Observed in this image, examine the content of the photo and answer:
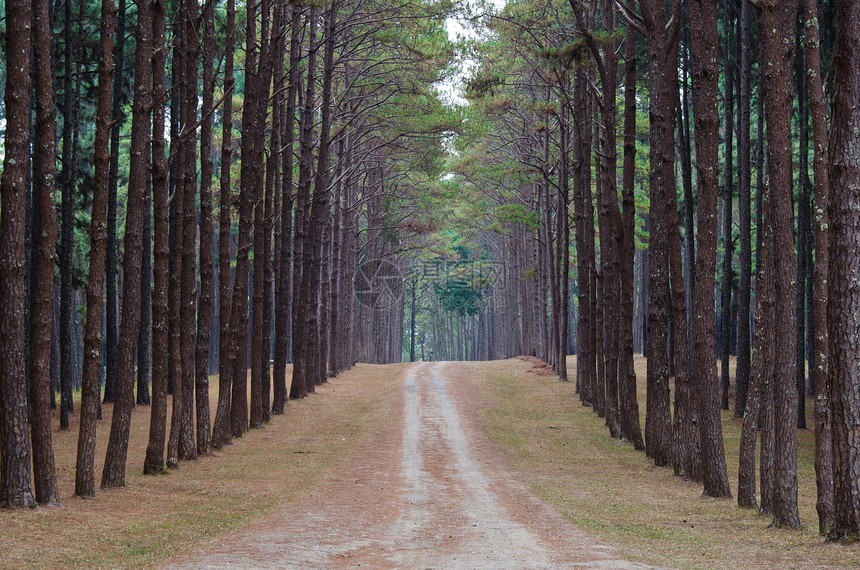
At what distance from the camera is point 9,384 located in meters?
9.56

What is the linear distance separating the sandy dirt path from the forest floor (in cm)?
3

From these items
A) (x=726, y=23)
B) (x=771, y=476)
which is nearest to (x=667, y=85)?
(x=771, y=476)

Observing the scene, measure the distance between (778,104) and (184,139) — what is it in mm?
10454

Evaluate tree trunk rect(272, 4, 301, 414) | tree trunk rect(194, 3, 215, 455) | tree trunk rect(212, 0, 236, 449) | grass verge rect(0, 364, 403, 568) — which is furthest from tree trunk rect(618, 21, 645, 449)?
tree trunk rect(272, 4, 301, 414)

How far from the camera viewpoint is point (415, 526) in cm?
1014

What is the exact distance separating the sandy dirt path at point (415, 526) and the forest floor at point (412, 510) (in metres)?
0.03

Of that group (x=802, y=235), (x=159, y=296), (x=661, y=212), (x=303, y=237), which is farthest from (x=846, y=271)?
(x=303, y=237)

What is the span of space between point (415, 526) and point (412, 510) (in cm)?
116

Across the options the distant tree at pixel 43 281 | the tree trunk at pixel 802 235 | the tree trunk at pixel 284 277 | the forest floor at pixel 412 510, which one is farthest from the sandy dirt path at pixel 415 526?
the tree trunk at pixel 802 235

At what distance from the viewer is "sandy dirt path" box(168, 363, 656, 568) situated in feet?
26.6

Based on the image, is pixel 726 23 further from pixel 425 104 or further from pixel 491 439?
pixel 491 439

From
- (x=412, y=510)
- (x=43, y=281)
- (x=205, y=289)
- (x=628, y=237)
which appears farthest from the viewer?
(x=628, y=237)

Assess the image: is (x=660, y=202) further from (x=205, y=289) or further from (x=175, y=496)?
(x=175, y=496)

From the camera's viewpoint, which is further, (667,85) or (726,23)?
(726,23)
